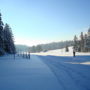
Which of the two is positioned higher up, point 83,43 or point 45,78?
point 83,43

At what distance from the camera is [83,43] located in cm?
6844

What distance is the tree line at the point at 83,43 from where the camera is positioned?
6462 cm

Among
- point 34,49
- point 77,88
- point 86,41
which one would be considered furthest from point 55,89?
point 34,49

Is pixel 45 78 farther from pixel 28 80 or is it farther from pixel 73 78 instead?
pixel 73 78

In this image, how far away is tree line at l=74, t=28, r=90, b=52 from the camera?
64.6 meters

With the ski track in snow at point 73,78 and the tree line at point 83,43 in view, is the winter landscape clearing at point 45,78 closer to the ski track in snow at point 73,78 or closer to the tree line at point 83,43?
the ski track in snow at point 73,78

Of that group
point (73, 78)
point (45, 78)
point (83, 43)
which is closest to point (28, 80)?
point (45, 78)

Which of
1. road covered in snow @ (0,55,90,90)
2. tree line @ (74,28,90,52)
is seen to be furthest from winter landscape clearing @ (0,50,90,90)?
tree line @ (74,28,90,52)

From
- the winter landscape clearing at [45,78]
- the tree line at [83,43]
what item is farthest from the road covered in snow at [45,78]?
the tree line at [83,43]

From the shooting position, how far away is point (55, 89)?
19.4ft

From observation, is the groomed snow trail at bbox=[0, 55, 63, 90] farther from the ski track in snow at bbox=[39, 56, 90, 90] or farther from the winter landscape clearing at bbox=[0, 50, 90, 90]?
the ski track in snow at bbox=[39, 56, 90, 90]

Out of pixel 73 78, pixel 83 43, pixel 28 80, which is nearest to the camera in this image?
pixel 28 80

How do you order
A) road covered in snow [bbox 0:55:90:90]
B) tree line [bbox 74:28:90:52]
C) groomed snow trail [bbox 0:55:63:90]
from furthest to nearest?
tree line [bbox 74:28:90:52] < road covered in snow [bbox 0:55:90:90] < groomed snow trail [bbox 0:55:63:90]

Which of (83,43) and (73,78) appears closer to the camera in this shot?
(73,78)
